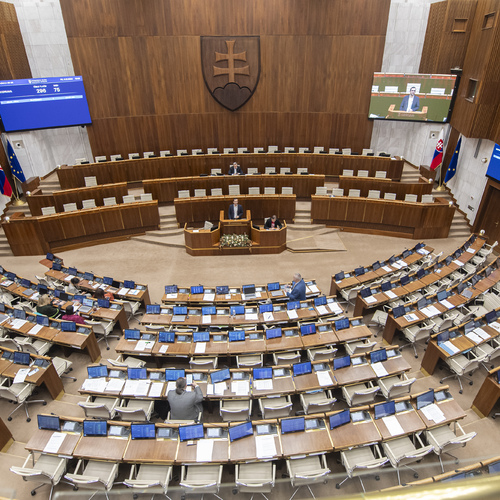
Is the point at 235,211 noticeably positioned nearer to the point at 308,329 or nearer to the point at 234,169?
the point at 234,169

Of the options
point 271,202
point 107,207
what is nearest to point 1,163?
point 107,207

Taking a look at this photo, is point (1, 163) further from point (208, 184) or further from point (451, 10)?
point (451, 10)

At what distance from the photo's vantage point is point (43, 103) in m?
14.4

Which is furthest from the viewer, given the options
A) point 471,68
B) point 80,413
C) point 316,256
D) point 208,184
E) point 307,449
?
point 208,184

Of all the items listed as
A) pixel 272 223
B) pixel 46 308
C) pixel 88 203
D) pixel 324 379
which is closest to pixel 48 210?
pixel 88 203

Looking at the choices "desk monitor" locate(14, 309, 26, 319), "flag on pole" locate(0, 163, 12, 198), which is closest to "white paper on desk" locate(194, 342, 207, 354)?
"desk monitor" locate(14, 309, 26, 319)

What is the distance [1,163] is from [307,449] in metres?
14.8

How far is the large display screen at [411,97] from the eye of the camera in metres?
14.5

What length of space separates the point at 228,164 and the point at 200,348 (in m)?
9.66

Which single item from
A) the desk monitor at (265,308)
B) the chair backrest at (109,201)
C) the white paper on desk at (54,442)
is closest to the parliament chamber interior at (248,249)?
the white paper on desk at (54,442)

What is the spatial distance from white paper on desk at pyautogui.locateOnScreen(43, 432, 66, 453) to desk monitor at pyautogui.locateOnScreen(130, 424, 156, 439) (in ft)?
3.42

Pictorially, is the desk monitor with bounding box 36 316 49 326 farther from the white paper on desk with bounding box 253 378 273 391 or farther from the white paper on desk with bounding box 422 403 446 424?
the white paper on desk with bounding box 422 403 446 424

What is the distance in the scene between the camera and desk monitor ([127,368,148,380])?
21.2ft

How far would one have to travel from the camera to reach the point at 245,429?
17.7 feet
